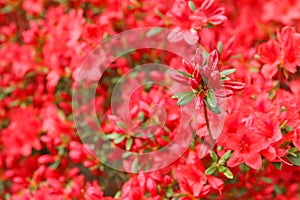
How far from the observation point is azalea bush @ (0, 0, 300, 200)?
64.6 inches

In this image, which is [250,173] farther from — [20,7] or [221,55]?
[20,7]

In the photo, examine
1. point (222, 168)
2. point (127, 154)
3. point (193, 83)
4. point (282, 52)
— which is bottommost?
point (127, 154)

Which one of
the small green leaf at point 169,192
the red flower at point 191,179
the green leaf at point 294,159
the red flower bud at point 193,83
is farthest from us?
the small green leaf at point 169,192

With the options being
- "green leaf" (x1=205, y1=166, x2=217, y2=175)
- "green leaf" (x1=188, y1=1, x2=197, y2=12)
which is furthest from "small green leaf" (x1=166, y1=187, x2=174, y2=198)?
"green leaf" (x1=188, y1=1, x2=197, y2=12)

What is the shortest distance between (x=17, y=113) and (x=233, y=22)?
1.24m

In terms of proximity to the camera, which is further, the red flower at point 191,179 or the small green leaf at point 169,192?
the small green leaf at point 169,192

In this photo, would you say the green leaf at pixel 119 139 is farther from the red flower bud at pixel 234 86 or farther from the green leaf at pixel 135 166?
the red flower bud at pixel 234 86

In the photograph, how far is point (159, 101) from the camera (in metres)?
2.06

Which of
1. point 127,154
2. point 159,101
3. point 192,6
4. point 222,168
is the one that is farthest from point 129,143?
point 192,6

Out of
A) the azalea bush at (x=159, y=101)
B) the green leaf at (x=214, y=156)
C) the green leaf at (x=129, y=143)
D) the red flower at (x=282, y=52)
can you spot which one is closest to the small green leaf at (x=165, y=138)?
the azalea bush at (x=159, y=101)

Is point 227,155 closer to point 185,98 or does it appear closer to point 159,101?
point 185,98

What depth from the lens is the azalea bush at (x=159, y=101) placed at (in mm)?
1641

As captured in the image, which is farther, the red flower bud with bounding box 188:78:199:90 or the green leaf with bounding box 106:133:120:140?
the green leaf with bounding box 106:133:120:140

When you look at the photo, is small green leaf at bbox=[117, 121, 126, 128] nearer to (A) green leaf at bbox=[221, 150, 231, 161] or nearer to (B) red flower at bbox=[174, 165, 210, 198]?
(B) red flower at bbox=[174, 165, 210, 198]
